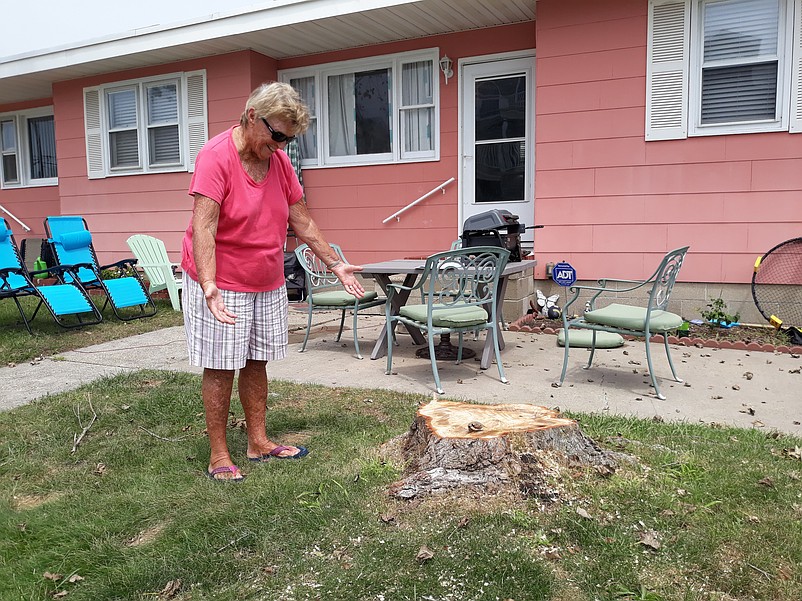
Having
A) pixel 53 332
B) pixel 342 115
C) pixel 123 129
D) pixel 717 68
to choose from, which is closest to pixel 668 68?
pixel 717 68

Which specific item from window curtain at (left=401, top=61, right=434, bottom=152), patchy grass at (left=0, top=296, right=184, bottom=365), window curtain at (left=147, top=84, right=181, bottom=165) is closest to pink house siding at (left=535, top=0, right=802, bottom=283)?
window curtain at (left=401, top=61, right=434, bottom=152)

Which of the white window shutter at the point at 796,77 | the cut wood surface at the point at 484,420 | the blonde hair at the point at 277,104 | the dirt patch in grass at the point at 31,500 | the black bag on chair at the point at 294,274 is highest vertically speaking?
the white window shutter at the point at 796,77

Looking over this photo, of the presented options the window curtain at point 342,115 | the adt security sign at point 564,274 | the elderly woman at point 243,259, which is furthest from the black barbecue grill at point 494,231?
the elderly woman at point 243,259

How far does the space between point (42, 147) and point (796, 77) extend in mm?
11262

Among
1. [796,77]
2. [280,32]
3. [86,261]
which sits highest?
[280,32]

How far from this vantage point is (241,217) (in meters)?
2.70

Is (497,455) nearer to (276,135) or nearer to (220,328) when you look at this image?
(220,328)

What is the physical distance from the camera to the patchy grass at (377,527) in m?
2.02

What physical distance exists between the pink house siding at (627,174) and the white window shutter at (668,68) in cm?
9

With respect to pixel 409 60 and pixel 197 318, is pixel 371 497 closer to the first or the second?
pixel 197 318

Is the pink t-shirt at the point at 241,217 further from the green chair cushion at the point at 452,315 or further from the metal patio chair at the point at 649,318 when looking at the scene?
the metal patio chair at the point at 649,318

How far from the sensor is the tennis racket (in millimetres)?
6086

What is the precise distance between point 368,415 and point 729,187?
4491 millimetres

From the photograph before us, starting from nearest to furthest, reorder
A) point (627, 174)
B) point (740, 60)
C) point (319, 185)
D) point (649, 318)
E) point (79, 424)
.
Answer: point (79, 424) → point (649, 318) → point (740, 60) → point (627, 174) → point (319, 185)
